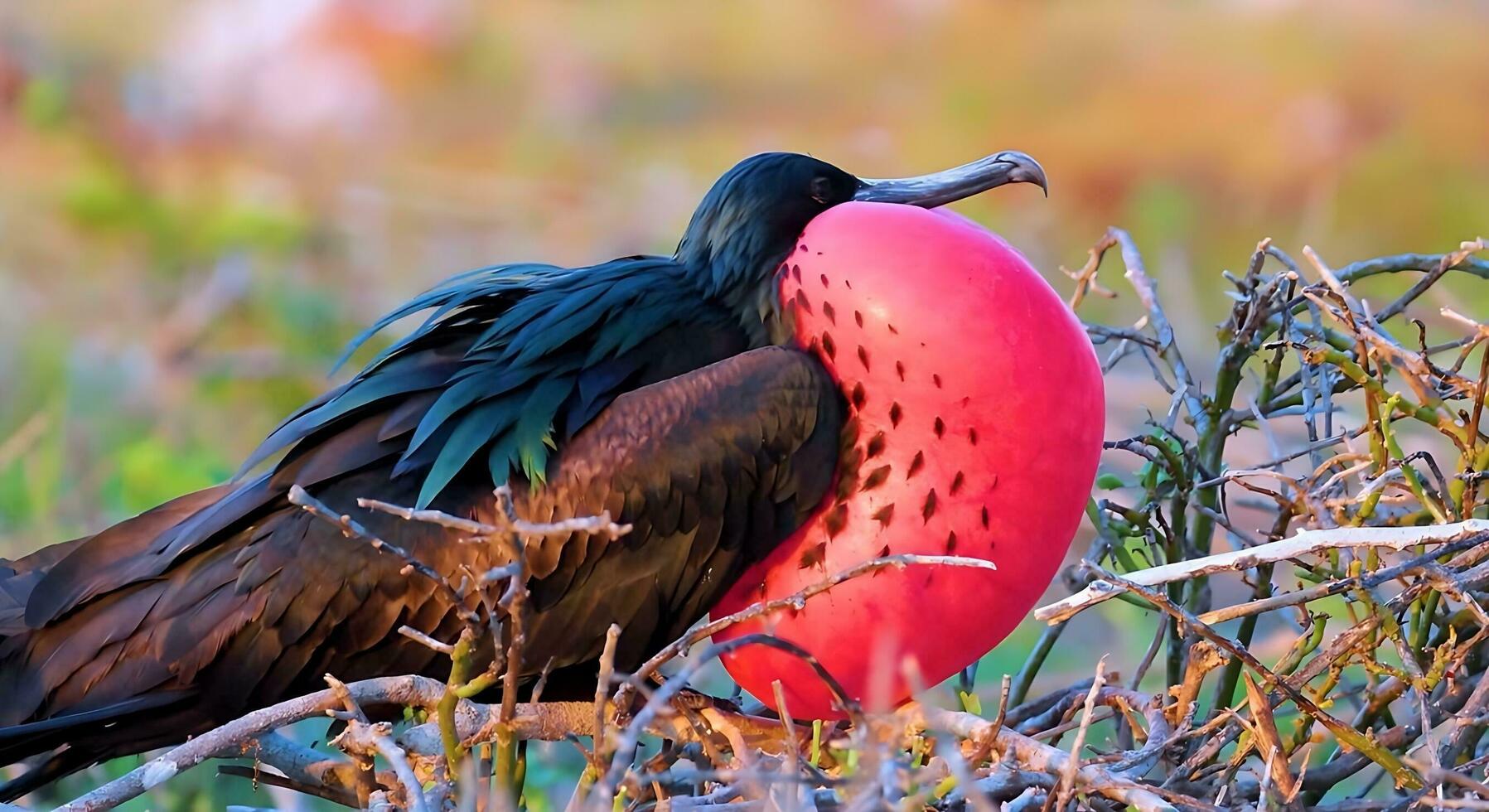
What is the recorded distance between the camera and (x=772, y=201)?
1955 millimetres

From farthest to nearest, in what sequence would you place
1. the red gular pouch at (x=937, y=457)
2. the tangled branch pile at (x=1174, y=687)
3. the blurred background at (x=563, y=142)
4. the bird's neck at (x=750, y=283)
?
1. the blurred background at (x=563, y=142)
2. the bird's neck at (x=750, y=283)
3. the red gular pouch at (x=937, y=457)
4. the tangled branch pile at (x=1174, y=687)

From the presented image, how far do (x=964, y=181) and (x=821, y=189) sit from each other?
164 mm

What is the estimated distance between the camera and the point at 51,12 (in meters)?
8.92

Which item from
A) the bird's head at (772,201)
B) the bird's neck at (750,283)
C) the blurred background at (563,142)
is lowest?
the bird's neck at (750,283)

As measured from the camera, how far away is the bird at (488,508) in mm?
1771

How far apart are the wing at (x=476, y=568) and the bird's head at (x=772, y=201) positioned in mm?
153

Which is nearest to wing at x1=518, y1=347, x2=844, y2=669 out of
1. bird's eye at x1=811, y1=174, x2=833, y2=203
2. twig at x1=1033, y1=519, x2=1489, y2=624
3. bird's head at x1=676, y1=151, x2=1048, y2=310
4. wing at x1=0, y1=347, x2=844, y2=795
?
wing at x1=0, y1=347, x2=844, y2=795

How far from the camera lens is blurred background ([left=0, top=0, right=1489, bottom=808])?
19.5ft

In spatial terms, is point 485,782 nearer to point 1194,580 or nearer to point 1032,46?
point 1194,580

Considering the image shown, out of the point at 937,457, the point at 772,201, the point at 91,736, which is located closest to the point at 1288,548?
the point at 937,457

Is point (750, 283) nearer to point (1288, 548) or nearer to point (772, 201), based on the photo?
point (772, 201)

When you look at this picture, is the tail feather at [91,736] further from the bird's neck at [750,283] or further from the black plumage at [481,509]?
the bird's neck at [750,283]

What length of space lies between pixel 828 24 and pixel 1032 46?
3.53 feet

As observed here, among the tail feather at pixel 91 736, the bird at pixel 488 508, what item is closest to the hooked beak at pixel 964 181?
the bird at pixel 488 508
